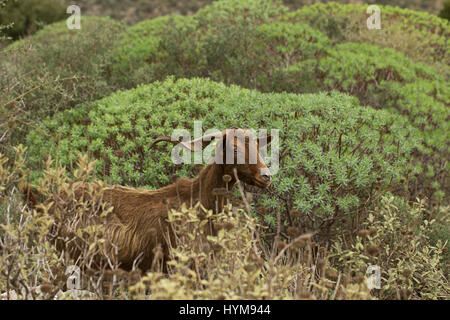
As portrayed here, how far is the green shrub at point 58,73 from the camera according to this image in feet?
23.1

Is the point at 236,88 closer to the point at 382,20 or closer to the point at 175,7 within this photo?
the point at 382,20

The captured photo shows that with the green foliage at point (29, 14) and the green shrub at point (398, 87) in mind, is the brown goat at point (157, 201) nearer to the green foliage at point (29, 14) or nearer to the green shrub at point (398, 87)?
the green shrub at point (398, 87)

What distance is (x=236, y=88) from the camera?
6176 millimetres

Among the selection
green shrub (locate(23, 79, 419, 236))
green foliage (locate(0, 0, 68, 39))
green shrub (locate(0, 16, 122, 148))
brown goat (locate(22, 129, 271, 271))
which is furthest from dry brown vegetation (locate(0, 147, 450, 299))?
green foliage (locate(0, 0, 68, 39))

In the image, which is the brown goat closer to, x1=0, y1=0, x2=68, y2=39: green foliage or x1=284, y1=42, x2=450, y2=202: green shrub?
x1=284, y1=42, x2=450, y2=202: green shrub

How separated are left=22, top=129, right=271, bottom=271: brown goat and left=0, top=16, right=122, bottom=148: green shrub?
3.08 meters

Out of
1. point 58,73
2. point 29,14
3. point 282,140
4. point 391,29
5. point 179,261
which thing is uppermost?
point 29,14

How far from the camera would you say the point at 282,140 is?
206 inches

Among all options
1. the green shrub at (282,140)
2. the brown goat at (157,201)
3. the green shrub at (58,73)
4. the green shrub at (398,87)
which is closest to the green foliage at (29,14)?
the green shrub at (58,73)

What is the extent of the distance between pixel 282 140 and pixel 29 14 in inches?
491

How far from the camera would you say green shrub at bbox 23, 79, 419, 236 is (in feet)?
16.5

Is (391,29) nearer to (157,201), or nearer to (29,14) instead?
(157,201)

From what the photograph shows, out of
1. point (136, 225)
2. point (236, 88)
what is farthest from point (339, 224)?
point (136, 225)

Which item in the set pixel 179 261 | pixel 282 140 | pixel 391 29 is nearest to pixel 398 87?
pixel 391 29
